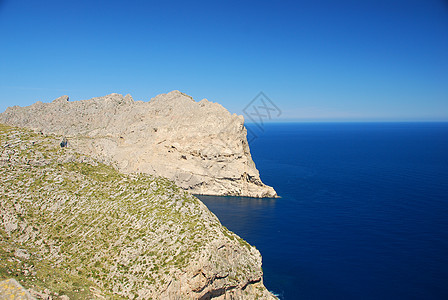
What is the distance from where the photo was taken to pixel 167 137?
106688 millimetres

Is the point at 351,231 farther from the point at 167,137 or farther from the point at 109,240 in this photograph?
the point at 167,137

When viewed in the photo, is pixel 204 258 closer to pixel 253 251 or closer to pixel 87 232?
pixel 253 251

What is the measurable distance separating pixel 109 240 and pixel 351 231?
53.2m

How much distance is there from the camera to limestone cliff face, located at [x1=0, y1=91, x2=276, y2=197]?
100188mm

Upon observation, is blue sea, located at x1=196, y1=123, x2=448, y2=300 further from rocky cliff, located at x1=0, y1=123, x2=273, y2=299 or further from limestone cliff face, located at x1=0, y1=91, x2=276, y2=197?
rocky cliff, located at x1=0, y1=123, x2=273, y2=299

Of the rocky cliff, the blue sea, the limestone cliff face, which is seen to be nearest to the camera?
the rocky cliff

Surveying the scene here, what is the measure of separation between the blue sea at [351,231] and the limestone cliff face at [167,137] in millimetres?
8003

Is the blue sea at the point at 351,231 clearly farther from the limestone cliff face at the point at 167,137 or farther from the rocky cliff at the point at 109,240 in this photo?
the rocky cliff at the point at 109,240

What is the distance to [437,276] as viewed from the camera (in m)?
48.9

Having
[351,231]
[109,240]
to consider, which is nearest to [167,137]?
[351,231]

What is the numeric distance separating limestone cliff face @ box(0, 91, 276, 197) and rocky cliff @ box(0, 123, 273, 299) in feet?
174

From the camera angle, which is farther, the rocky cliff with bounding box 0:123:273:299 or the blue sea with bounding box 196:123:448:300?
the blue sea with bounding box 196:123:448:300

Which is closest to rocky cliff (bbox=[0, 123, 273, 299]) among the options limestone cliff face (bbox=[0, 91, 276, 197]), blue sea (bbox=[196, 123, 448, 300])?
blue sea (bbox=[196, 123, 448, 300])

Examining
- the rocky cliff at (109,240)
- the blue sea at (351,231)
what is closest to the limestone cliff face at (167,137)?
the blue sea at (351,231)
